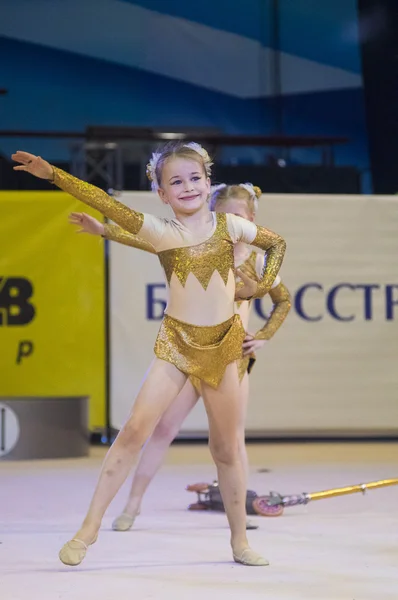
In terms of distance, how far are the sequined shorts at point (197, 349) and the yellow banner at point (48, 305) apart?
13.4 feet

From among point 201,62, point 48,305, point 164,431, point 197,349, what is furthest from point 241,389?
point 201,62

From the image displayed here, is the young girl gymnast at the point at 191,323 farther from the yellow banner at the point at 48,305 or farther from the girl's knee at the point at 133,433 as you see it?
the yellow banner at the point at 48,305

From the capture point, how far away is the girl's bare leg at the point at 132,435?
11.3ft

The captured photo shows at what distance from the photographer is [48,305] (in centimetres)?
762

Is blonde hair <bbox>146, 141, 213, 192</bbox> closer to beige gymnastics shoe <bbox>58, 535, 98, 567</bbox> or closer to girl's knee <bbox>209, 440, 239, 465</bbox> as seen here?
girl's knee <bbox>209, 440, 239, 465</bbox>

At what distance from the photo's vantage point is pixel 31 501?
16.9 ft

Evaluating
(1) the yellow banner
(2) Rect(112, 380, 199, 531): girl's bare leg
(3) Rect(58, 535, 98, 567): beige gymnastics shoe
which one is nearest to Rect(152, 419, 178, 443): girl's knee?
(2) Rect(112, 380, 199, 531): girl's bare leg

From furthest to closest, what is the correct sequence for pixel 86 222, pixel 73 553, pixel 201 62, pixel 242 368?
1. pixel 201 62
2. pixel 242 368
3. pixel 86 222
4. pixel 73 553

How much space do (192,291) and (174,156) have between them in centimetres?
50

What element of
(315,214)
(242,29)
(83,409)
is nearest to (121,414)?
(83,409)

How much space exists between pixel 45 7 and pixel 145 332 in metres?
4.99

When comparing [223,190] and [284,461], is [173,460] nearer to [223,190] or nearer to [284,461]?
[284,461]

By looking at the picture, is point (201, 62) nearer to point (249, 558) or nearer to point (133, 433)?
point (133, 433)

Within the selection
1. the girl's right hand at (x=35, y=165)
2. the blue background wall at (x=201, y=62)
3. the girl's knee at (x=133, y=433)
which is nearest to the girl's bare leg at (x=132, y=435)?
the girl's knee at (x=133, y=433)
